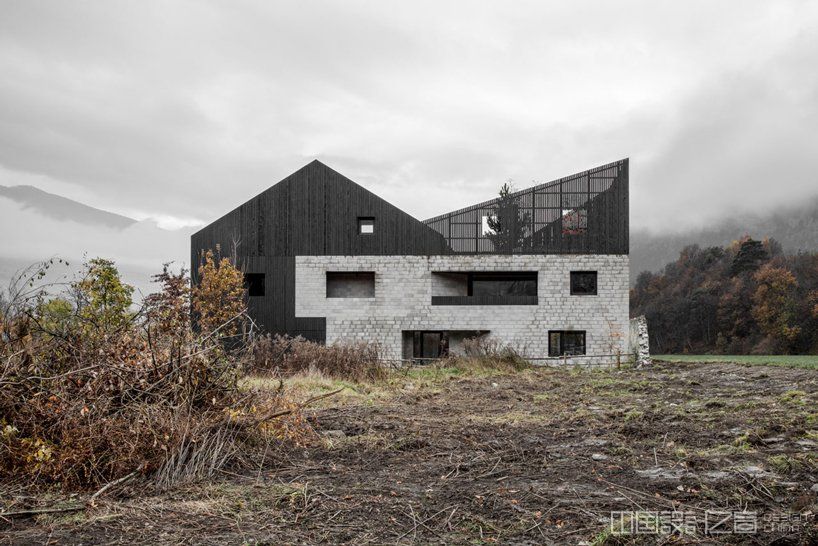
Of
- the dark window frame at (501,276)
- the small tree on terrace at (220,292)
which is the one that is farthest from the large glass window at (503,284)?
the small tree on terrace at (220,292)

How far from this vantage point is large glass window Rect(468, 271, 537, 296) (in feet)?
84.5

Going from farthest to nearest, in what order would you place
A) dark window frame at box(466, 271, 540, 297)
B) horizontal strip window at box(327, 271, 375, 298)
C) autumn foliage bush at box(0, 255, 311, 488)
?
dark window frame at box(466, 271, 540, 297)
horizontal strip window at box(327, 271, 375, 298)
autumn foliage bush at box(0, 255, 311, 488)

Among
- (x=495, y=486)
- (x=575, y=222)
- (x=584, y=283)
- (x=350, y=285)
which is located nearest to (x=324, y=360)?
(x=350, y=285)

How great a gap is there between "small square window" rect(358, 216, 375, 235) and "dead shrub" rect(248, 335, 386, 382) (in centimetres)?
817

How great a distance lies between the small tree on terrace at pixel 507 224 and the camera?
23.5 m

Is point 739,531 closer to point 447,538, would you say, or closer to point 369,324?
point 447,538

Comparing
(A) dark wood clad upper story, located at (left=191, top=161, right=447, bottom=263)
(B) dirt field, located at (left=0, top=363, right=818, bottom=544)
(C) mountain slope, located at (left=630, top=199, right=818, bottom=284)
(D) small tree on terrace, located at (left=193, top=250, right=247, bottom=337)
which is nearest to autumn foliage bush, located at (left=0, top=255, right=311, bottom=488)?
(B) dirt field, located at (left=0, top=363, right=818, bottom=544)

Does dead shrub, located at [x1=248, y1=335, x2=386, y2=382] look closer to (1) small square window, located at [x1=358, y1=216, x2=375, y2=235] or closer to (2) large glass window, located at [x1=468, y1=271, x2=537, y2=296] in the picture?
(1) small square window, located at [x1=358, y1=216, x2=375, y2=235]

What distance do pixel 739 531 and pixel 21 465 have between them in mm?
5837

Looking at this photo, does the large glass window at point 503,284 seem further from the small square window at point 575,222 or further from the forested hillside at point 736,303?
the forested hillside at point 736,303

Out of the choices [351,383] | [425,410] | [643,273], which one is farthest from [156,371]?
[643,273]

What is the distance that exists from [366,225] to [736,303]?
4402 centimetres

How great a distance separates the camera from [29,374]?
5938 mm

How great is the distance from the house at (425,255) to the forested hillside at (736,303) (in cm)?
3271
